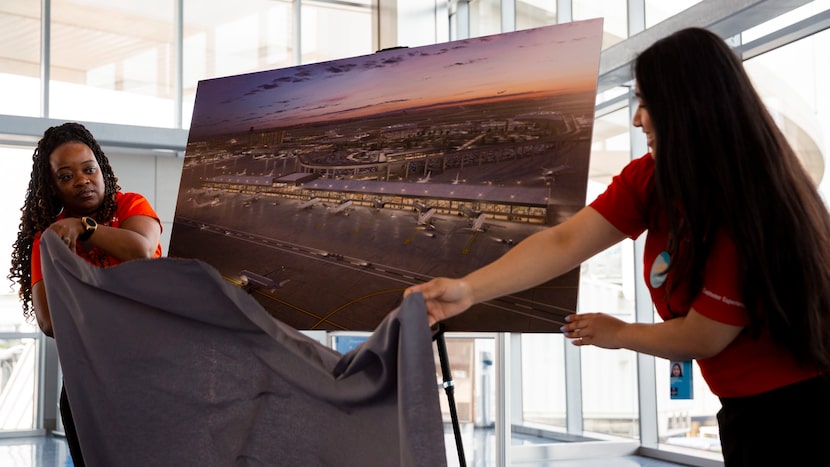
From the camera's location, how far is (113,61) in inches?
313

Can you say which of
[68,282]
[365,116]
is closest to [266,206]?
[365,116]

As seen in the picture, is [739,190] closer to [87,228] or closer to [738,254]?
[738,254]

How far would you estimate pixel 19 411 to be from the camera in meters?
7.36

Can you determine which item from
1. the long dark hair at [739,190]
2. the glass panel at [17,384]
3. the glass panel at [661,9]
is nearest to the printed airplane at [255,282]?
the long dark hair at [739,190]

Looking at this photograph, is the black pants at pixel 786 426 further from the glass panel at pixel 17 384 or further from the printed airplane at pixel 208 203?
the glass panel at pixel 17 384

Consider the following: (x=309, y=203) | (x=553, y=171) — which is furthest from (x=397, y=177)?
(x=553, y=171)

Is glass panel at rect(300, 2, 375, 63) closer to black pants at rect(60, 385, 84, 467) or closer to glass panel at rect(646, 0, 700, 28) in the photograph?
glass panel at rect(646, 0, 700, 28)

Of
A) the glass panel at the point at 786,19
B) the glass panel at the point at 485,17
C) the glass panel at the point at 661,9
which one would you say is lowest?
the glass panel at the point at 786,19

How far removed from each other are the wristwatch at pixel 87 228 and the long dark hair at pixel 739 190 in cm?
137

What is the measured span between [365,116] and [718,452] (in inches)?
145

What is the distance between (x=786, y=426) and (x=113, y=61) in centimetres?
775

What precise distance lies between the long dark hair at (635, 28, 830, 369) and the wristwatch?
4.49ft

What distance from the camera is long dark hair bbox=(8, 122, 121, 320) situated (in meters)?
2.30

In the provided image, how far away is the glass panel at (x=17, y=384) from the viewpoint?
289 inches
